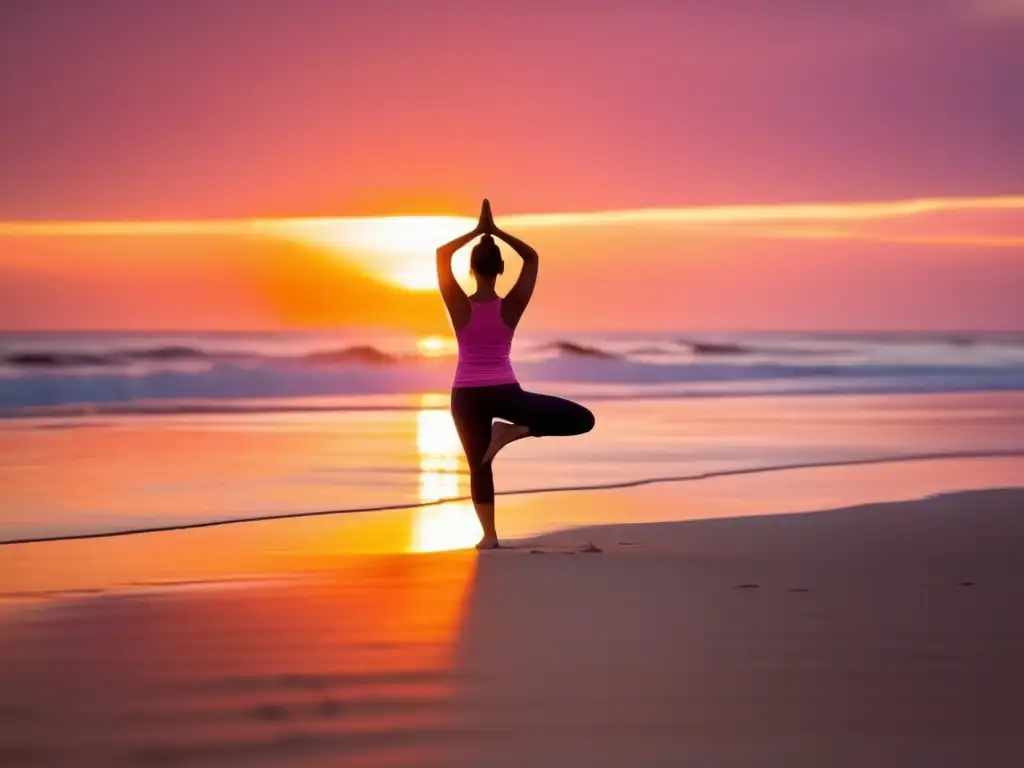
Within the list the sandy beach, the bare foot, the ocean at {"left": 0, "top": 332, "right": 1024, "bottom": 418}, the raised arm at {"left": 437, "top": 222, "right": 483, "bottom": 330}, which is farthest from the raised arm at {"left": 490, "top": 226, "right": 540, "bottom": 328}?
the ocean at {"left": 0, "top": 332, "right": 1024, "bottom": 418}

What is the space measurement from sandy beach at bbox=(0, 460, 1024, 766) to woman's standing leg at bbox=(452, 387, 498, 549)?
271 mm

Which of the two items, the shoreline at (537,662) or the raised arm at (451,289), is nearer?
the shoreline at (537,662)

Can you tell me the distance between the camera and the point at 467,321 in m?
8.41

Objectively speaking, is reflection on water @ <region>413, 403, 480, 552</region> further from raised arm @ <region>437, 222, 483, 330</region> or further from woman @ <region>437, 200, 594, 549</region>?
raised arm @ <region>437, 222, 483, 330</region>

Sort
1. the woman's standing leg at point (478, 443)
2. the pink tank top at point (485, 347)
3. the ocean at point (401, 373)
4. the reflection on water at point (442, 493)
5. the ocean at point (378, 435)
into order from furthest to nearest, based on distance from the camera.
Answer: the ocean at point (401, 373) → the ocean at point (378, 435) → the reflection on water at point (442, 493) → the woman's standing leg at point (478, 443) → the pink tank top at point (485, 347)

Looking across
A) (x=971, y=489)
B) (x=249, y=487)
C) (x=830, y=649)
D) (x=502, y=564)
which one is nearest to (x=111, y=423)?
(x=249, y=487)

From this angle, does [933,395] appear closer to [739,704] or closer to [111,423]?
[111,423]

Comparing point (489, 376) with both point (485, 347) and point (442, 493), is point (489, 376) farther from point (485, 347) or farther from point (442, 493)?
point (442, 493)

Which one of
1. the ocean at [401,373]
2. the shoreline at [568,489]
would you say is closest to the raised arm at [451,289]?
the shoreline at [568,489]

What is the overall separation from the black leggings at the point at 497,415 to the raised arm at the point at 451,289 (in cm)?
41

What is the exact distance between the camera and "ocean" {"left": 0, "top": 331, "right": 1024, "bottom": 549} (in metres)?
11.0

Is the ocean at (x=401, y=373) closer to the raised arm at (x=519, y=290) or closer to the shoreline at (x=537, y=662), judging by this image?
the raised arm at (x=519, y=290)

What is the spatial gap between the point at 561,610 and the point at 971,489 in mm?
6461

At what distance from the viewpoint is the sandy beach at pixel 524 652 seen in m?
4.28
